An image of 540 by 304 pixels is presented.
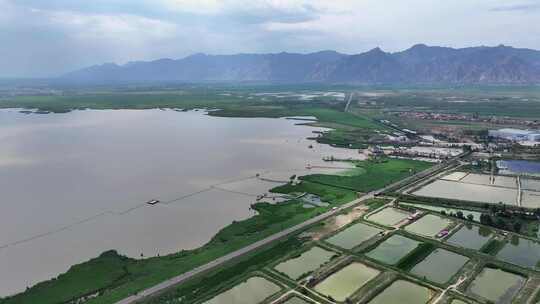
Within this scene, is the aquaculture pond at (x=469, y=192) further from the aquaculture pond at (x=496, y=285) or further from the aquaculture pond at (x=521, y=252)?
the aquaculture pond at (x=496, y=285)

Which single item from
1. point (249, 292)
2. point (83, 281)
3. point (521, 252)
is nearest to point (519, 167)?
Answer: point (521, 252)

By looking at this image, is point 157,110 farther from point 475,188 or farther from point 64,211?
point 475,188

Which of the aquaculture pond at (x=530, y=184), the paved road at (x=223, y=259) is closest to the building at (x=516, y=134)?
the aquaculture pond at (x=530, y=184)

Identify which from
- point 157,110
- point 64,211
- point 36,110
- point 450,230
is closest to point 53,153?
point 64,211

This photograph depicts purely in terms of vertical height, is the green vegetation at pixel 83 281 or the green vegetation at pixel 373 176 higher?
the green vegetation at pixel 373 176

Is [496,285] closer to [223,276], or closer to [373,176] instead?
[223,276]

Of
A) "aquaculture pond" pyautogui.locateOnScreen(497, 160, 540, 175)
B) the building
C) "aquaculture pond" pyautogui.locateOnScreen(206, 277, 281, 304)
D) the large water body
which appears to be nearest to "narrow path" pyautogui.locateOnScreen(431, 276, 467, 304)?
"aquaculture pond" pyautogui.locateOnScreen(206, 277, 281, 304)
